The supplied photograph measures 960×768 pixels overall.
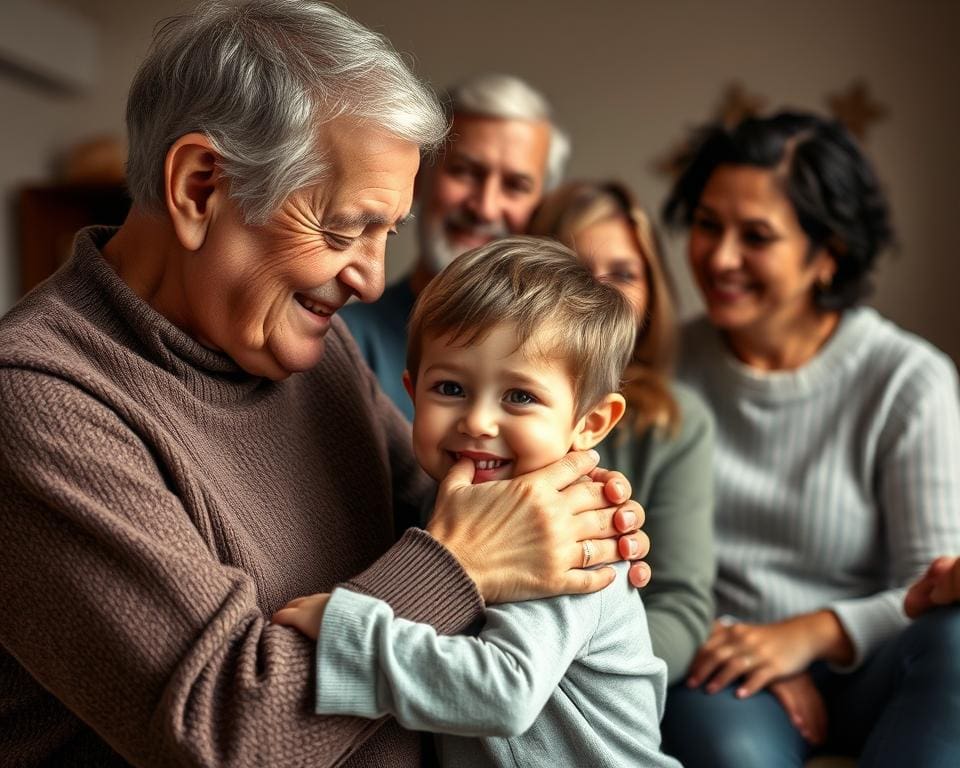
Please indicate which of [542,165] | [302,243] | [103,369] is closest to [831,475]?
[542,165]

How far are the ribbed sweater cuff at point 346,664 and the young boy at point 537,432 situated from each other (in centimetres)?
3

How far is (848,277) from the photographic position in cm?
253

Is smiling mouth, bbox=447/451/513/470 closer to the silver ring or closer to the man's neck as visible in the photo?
the silver ring

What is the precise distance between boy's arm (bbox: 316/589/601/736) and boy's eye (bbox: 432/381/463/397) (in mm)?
319

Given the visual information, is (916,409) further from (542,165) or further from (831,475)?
(542,165)

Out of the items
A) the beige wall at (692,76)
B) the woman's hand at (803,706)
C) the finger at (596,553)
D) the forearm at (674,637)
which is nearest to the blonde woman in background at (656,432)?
the forearm at (674,637)

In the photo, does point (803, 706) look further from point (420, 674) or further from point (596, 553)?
point (420, 674)

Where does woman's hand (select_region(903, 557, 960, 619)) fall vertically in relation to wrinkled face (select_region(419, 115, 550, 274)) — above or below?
below

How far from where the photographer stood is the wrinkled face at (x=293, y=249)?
4.28 feet

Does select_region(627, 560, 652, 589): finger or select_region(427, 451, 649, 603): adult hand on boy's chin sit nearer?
select_region(427, 451, 649, 603): adult hand on boy's chin

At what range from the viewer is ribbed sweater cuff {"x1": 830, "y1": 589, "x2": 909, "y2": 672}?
2.05 m

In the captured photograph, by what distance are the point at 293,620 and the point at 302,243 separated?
0.46 metres

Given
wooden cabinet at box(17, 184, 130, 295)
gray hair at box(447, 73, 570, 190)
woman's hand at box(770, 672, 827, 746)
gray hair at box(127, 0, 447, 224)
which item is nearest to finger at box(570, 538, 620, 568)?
gray hair at box(127, 0, 447, 224)

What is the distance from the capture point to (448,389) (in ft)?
4.53
